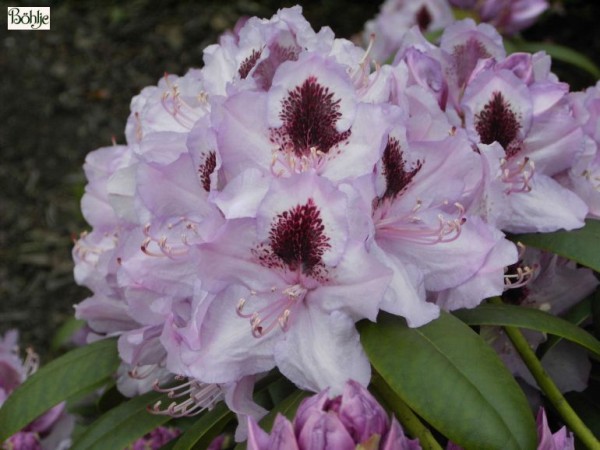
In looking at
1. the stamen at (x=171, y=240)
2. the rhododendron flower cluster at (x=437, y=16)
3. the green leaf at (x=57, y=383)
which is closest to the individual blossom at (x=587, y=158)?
the stamen at (x=171, y=240)

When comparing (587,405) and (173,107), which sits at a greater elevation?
(173,107)

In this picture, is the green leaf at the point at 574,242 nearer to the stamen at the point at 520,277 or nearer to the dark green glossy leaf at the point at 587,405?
the stamen at the point at 520,277

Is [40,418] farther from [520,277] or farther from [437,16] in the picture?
[437,16]

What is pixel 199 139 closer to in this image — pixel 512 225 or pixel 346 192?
pixel 346 192

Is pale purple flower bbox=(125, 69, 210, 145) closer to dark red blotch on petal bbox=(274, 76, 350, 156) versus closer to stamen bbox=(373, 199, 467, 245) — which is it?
dark red blotch on petal bbox=(274, 76, 350, 156)

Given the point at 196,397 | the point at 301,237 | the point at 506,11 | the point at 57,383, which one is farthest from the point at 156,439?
the point at 506,11

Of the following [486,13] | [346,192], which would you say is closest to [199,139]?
[346,192]

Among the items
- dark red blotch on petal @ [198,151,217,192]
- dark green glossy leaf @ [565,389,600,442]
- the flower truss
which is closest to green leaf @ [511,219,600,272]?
the flower truss
